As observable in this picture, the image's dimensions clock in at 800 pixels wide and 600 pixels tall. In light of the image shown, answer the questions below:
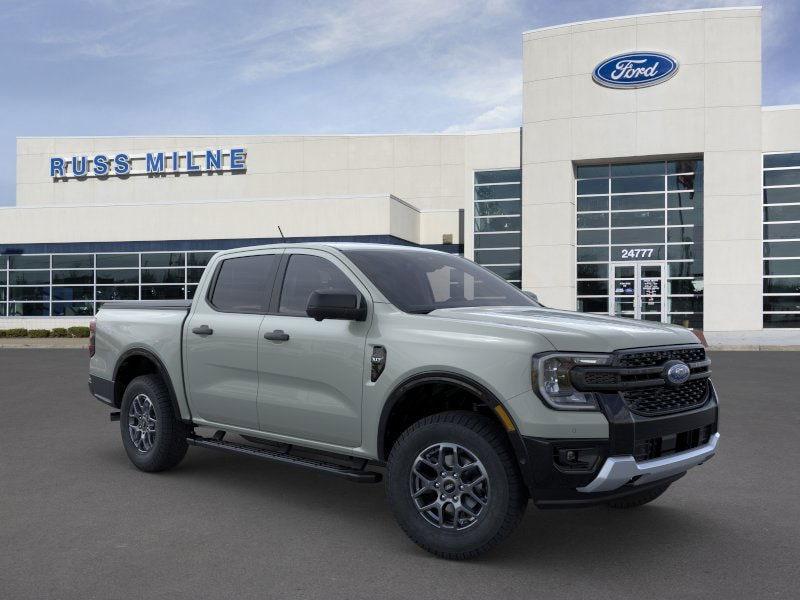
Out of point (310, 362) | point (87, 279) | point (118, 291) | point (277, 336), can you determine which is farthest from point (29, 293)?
point (310, 362)

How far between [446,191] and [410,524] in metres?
35.2

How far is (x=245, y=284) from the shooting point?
6391 mm

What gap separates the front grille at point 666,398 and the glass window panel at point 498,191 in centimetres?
3133

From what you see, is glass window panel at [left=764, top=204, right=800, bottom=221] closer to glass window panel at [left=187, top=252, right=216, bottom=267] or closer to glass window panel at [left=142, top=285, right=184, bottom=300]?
glass window panel at [left=187, top=252, right=216, bottom=267]

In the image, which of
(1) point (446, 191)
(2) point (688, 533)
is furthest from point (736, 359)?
(1) point (446, 191)

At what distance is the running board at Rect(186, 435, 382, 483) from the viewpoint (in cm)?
508

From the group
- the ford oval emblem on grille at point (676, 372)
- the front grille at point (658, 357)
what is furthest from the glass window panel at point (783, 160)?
the ford oval emblem on grille at point (676, 372)

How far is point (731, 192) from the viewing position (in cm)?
3162

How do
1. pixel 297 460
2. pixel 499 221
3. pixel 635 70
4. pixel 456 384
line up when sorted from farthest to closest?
pixel 499 221 < pixel 635 70 < pixel 297 460 < pixel 456 384

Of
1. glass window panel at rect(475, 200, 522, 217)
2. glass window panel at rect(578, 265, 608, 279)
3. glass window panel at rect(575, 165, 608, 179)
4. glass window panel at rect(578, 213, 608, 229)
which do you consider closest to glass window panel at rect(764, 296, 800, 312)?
glass window panel at rect(578, 265, 608, 279)

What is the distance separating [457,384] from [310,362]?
1.28 meters

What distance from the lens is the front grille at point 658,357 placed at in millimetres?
4430

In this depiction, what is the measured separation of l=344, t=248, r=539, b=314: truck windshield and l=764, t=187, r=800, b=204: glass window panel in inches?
1162

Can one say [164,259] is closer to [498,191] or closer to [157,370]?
[498,191]
